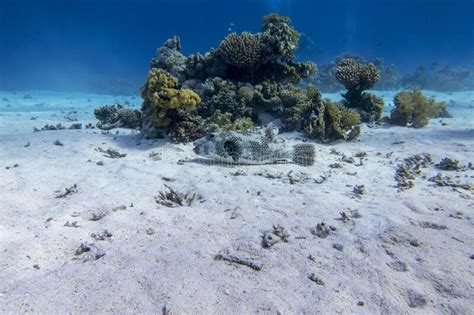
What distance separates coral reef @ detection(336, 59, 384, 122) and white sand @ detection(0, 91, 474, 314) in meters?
5.69

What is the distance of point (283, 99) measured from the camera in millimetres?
10133

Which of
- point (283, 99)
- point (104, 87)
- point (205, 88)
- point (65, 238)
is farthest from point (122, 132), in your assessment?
point (104, 87)

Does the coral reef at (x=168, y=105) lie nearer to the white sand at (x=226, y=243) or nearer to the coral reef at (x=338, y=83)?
the white sand at (x=226, y=243)

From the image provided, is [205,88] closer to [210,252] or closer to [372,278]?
[210,252]

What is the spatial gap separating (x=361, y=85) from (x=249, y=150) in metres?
7.12

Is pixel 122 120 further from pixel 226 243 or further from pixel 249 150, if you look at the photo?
pixel 226 243

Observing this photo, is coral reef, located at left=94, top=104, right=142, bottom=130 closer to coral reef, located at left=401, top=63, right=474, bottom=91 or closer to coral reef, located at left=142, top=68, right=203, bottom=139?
coral reef, located at left=142, top=68, right=203, bottom=139

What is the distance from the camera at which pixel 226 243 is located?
3.61 m

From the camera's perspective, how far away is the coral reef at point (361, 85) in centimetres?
1127

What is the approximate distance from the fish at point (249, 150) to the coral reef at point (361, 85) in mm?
5780

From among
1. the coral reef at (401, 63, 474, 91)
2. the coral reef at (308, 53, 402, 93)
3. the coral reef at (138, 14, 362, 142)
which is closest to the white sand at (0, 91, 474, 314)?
the coral reef at (138, 14, 362, 142)

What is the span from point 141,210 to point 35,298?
1.93m

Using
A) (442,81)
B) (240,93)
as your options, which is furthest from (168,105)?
(442,81)

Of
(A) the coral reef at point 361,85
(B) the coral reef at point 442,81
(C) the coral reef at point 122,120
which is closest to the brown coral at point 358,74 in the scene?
(A) the coral reef at point 361,85
